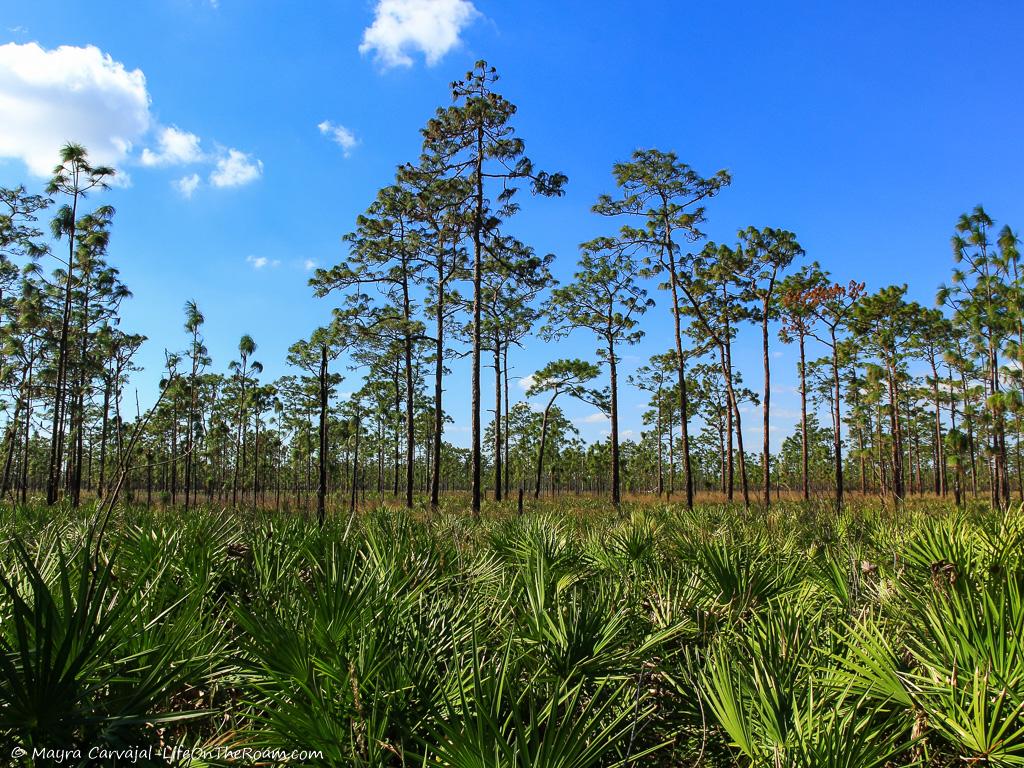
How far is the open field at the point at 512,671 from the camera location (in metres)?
1.66

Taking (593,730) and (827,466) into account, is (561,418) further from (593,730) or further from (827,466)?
(593,730)

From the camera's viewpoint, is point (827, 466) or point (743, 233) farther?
point (827, 466)

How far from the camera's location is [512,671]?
221 cm

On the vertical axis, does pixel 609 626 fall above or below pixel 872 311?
below

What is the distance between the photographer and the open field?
1658 mm

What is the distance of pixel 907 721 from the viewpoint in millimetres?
2072

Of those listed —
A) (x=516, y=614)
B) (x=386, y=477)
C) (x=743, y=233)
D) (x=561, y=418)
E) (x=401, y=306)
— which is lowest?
(x=386, y=477)

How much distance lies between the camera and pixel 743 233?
2661cm

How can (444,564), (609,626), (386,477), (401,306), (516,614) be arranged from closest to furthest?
(609,626)
(516,614)
(444,564)
(401,306)
(386,477)

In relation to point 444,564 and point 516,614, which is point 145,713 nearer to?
point 516,614

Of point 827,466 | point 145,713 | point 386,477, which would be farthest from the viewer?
point 386,477

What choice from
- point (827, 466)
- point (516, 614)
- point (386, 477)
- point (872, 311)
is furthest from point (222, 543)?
point (386, 477)

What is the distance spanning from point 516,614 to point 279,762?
174cm

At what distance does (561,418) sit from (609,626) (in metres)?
42.8
